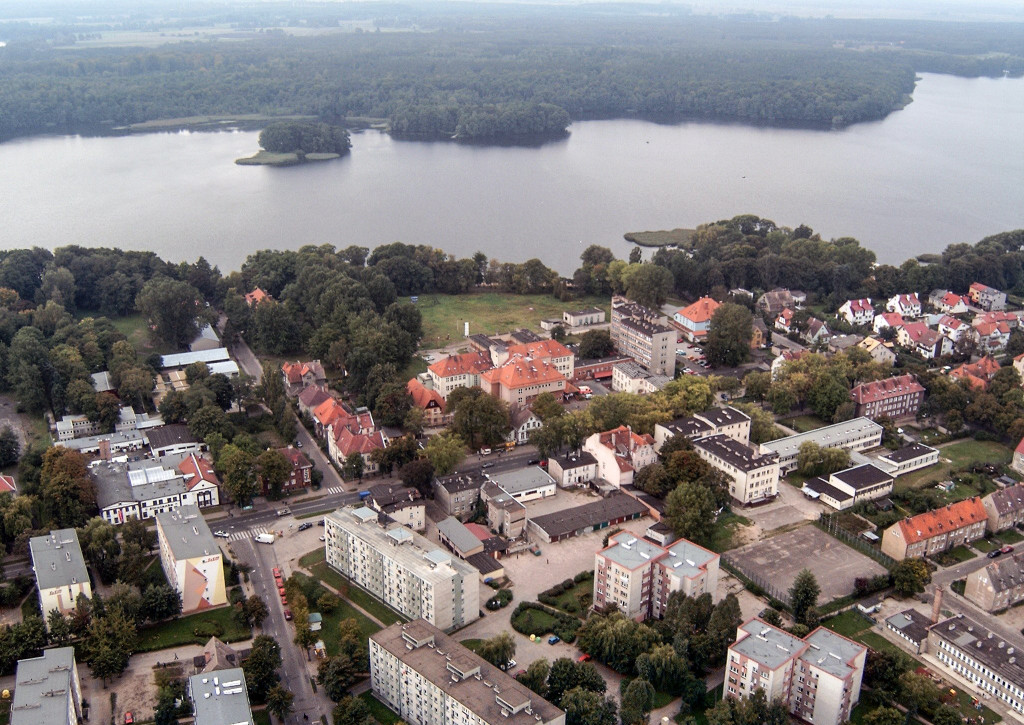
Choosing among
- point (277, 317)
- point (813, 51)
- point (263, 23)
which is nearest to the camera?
point (277, 317)

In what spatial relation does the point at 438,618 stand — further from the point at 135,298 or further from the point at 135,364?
the point at 135,298

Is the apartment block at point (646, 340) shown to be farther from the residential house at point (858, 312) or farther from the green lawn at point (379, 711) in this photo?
the green lawn at point (379, 711)

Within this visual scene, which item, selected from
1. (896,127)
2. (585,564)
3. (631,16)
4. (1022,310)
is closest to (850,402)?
(585,564)

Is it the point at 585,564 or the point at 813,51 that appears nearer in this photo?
the point at 585,564

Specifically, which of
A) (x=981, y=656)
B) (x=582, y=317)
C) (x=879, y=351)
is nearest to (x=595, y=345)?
(x=582, y=317)

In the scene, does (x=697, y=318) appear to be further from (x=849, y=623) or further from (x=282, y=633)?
(x=282, y=633)

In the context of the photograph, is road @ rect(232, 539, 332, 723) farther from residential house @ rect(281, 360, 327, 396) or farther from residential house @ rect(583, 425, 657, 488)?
residential house @ rect(281, 360, 327, 396)
